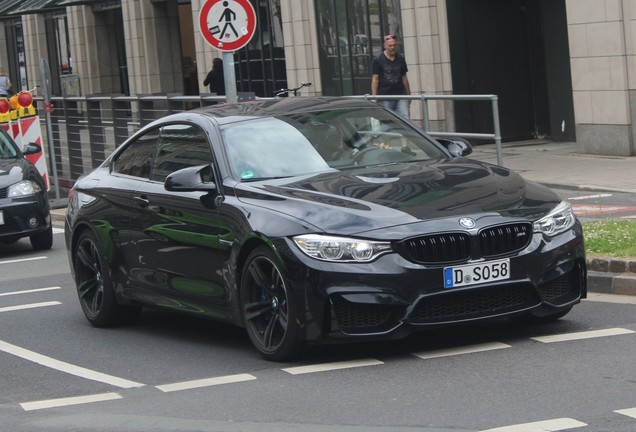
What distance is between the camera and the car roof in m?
9.84

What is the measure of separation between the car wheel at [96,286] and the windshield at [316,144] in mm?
1696

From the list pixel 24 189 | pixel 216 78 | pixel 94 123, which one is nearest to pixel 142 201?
pixel 24 189

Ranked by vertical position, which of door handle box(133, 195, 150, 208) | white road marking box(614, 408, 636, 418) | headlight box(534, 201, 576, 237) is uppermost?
door handle box(133, 195, 150, 208)

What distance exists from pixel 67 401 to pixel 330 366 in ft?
4.99

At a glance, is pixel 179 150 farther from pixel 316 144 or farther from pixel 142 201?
pixel 316 144

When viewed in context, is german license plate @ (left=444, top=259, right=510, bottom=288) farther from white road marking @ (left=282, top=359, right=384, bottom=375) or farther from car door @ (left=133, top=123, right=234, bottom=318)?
car door @ (left=133, top=123, right=234, bottom=318)

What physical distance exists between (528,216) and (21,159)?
10.3 m

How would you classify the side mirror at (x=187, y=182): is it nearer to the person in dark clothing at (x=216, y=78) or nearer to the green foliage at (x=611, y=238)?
the green foliage at (x=611, y=238)

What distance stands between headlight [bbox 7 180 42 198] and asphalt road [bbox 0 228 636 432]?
20.6ft

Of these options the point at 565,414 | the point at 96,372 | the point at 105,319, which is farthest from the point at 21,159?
the point at 565,414

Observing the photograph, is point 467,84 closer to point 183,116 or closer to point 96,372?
point 183,116

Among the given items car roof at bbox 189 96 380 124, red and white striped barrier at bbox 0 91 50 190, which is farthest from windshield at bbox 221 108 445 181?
red and white striped barrier at bbox 0 91 50 190

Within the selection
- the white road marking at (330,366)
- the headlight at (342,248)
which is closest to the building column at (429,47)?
the white road marking at (330,366)

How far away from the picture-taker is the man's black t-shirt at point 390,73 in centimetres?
2075
